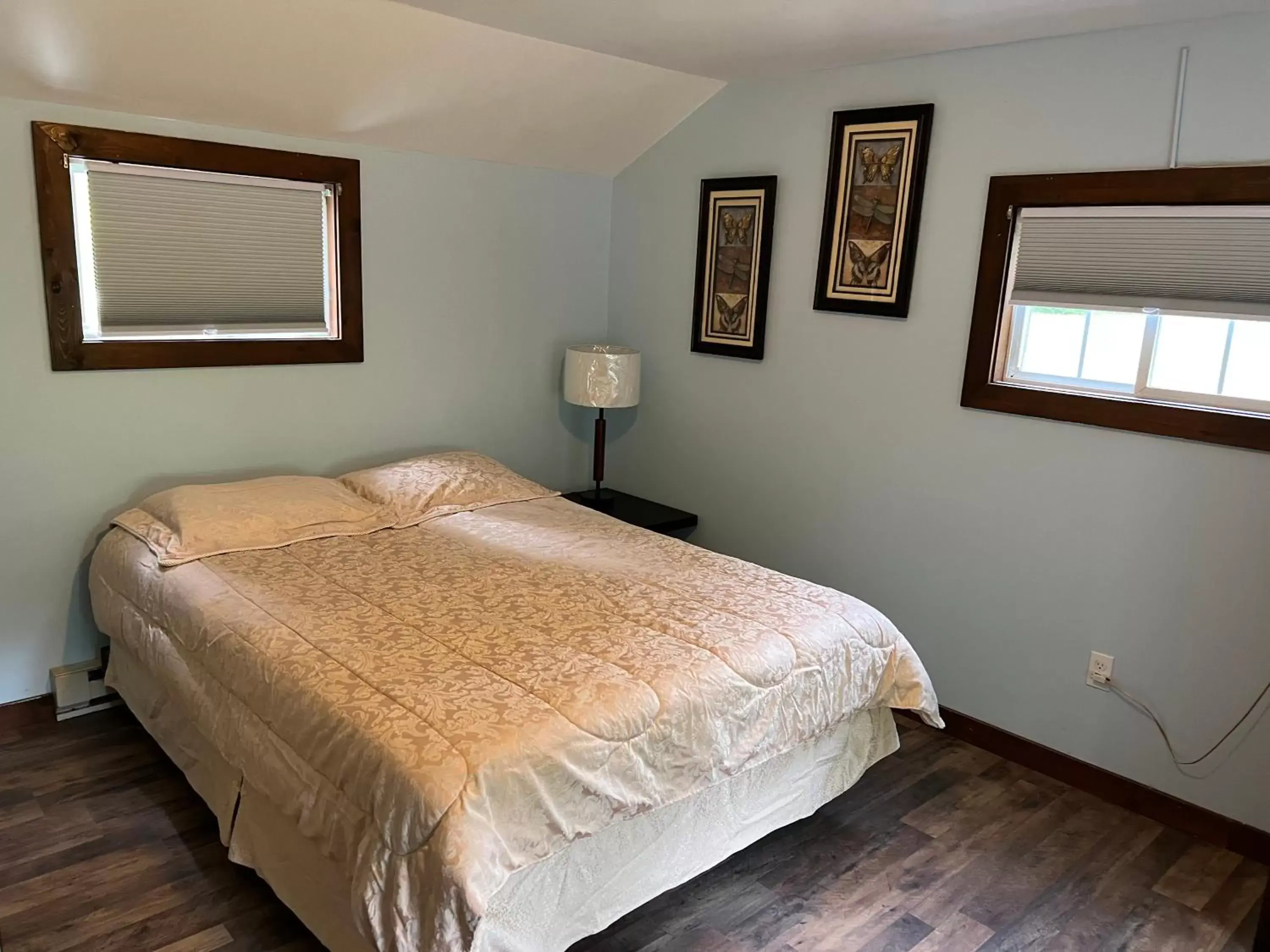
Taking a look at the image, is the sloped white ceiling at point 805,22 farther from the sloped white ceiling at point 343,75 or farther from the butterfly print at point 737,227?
the butterfly print at point 737,227

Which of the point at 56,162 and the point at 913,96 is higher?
the point at 913,96

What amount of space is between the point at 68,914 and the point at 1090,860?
254 cm

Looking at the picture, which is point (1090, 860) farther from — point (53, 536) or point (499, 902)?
point (53, 536)

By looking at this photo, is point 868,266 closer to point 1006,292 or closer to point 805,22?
point 1006,292

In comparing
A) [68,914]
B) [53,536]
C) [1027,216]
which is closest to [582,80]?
[1027,216]

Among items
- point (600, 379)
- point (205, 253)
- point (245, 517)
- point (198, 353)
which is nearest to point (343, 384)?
point (198, 353)

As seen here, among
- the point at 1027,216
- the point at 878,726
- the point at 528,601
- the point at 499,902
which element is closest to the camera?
the point at 499,902

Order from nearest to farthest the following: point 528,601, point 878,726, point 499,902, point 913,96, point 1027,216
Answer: point 499,902, point 528,601, point 878,726, point 1027,216, point 913,96

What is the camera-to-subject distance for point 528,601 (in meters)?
2.40

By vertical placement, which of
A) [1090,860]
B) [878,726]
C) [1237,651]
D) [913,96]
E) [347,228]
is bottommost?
[1090,860]

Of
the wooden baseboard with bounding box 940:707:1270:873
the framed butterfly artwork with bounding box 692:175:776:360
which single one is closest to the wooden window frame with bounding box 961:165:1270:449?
the framed butterfly artwork with bounding box 692:175:776:360

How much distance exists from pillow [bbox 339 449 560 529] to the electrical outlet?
1.93 m

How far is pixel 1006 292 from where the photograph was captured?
284 centimetres

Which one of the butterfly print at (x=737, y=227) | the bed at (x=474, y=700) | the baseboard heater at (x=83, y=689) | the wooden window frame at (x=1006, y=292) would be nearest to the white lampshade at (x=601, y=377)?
the butterfly print at (x=737, y=227)
